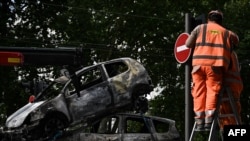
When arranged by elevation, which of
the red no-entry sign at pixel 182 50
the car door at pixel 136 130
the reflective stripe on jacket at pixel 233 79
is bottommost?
the car door at pixel 136 130

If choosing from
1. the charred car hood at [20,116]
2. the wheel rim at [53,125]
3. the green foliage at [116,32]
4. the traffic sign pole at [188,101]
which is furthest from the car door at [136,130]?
the green foliage at [116,32]

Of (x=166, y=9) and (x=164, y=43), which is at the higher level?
(x=166, y=9)

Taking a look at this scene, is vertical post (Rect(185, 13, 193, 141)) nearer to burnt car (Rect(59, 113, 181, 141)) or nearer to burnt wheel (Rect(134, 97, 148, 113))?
burnt car (Rect(59, 113, 181, 141))

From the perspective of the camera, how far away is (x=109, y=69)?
12789mm

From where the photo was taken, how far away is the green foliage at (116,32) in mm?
27609

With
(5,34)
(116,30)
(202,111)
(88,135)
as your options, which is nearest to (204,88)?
(202,111)

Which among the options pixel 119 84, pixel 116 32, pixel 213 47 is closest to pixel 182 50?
pixel 213 47

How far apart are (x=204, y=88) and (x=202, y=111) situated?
0.92ft

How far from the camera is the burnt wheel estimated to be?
505 inches

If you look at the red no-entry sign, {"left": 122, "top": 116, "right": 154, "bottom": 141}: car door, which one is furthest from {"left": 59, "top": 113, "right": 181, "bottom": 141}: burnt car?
the red no-entry sign

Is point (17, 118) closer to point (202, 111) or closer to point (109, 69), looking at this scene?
point (109, 69)

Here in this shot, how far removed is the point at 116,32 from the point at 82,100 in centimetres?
1911

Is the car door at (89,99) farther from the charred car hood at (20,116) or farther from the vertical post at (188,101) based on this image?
the vertical post at (188,101)

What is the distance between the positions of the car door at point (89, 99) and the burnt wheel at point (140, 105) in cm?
95
